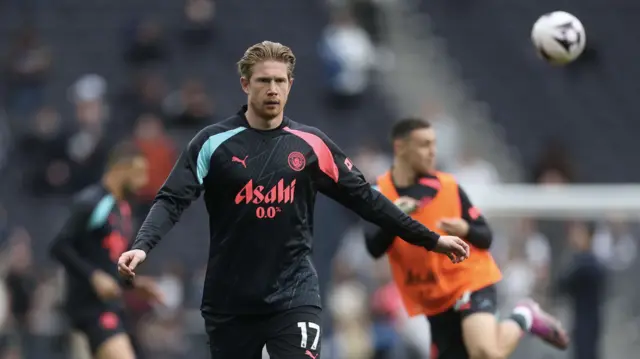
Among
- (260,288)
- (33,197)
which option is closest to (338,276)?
(33,197)

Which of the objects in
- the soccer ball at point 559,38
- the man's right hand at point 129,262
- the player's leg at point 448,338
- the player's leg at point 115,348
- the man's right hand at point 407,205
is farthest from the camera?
the player's leg at point 115,348

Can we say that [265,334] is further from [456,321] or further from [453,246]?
[456,321]

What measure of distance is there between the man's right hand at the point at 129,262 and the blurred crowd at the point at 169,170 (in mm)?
7868

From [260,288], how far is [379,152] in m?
11.2

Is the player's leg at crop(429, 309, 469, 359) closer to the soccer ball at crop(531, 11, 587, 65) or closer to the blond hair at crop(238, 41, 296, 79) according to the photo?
the soccer ball at crop(531, 11, 587, 65)

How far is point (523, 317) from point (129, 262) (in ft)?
13.2

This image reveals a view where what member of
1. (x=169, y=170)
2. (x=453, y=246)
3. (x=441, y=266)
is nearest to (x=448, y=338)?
(x=441, y=266)

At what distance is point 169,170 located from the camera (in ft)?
57.0

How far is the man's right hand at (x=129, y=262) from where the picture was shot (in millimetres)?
6457

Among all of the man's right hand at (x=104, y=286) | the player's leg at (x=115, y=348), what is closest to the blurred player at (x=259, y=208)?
the man's right hand at (x=104, y=286)

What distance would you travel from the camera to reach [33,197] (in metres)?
18.3

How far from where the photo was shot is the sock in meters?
9.55

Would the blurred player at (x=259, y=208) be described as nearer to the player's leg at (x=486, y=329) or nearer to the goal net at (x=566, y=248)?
the player's leg at (x=486, y=329)

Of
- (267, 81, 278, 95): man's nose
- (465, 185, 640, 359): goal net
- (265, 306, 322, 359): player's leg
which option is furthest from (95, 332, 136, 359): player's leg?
(465, 185, 640, 359): goal net
